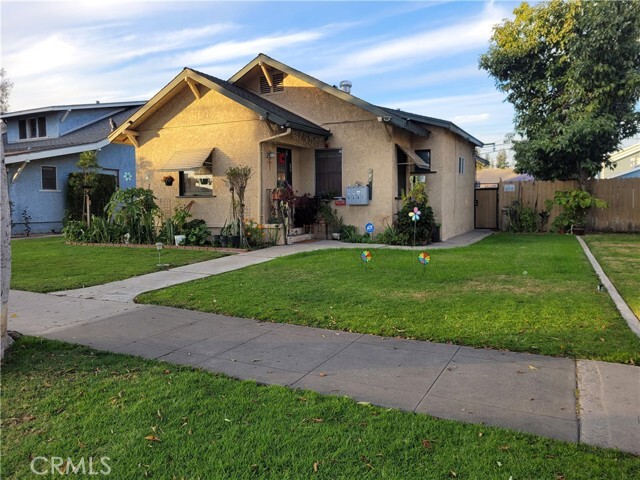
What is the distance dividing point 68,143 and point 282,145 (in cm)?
1200

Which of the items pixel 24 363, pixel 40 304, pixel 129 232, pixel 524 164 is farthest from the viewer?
pixel 524 164

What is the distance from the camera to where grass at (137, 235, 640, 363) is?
5.16 metres

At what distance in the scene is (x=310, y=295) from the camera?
7.15 meters

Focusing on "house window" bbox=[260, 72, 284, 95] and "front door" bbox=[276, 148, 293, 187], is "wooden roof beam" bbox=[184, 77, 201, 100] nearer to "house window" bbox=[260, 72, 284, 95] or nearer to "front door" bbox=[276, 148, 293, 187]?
"house window" bbox=[260, 72, 284, 95]

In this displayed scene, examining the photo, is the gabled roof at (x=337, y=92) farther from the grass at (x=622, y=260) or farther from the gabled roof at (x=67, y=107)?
the gabled roof at (x=67, y=107)

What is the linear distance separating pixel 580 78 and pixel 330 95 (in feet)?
30.8

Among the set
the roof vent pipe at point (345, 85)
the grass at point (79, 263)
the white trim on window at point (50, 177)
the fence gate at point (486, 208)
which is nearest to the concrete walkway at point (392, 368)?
the grass at point (79, 263)

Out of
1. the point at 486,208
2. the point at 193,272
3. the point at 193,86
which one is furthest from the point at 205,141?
the point at 486,208

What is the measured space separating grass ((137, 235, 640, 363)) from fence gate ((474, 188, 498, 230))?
10705 millimetres

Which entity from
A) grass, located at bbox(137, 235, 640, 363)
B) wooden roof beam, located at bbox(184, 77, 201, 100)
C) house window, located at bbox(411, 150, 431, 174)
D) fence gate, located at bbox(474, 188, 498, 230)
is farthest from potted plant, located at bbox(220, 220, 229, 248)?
fence gate, located at bbox(474, 188, 498, 230)

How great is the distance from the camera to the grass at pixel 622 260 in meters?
7.31

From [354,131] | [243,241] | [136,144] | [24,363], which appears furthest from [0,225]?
[136,144]

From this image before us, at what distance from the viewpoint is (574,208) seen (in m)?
18.0

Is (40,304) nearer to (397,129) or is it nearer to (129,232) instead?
(129,232)
